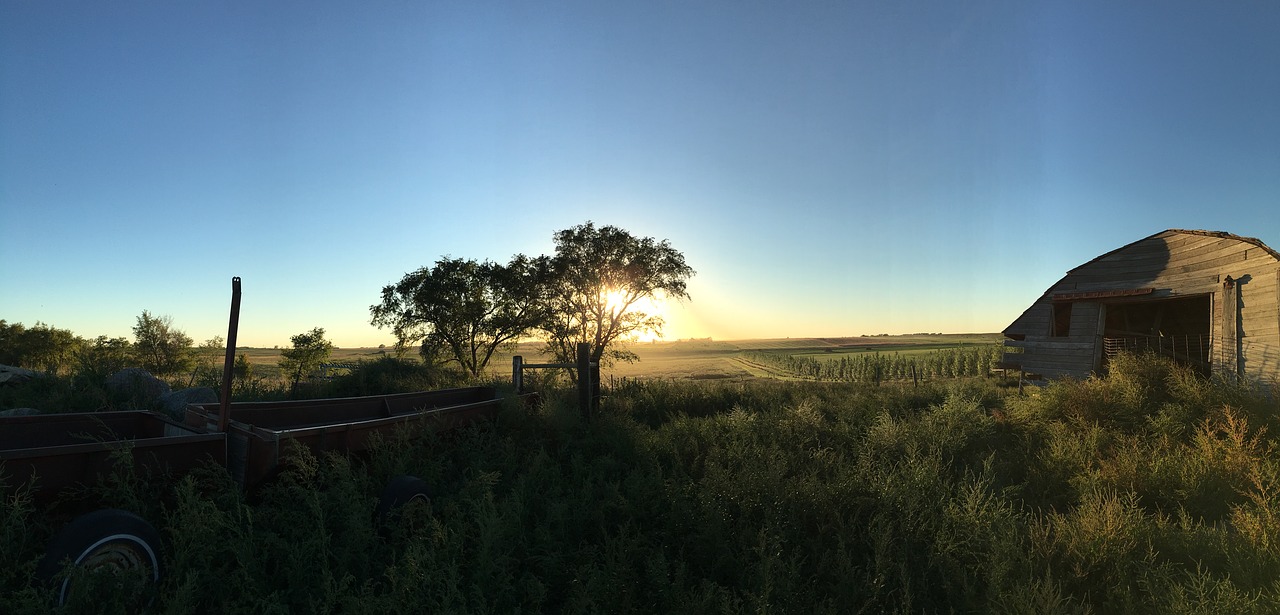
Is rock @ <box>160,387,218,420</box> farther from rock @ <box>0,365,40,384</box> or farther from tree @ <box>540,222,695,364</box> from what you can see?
tree @ <box>540,222,695,364</box>

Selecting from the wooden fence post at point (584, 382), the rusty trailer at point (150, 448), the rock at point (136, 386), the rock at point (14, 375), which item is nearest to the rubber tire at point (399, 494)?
the rusty trailer at point (150, 448)

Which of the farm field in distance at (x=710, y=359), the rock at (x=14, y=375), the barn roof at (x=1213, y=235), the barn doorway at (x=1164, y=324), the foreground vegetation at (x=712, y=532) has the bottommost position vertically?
the farm field in distance at (x=710, y=359)

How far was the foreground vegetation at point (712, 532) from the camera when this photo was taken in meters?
4.53

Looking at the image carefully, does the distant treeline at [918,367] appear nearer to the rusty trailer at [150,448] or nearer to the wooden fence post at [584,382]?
the wooden fence post at [584,382]

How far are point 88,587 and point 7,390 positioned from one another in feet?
46.4

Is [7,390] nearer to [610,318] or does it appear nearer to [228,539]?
[228,539]

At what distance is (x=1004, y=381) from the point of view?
81.2ft

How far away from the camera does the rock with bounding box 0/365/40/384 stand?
14.2 metres

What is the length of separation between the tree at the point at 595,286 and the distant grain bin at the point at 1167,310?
64.2 ft

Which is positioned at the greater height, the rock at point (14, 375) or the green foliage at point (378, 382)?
the rock at point (14, 375)

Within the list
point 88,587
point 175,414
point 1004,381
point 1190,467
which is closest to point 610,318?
point 1004,381

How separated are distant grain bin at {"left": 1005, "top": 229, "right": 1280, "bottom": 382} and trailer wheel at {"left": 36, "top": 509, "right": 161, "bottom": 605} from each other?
19.8 m

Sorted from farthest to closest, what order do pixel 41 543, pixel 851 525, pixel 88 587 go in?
1. pixel 851 525
2. pixel 41 543
3. pixel 88 587

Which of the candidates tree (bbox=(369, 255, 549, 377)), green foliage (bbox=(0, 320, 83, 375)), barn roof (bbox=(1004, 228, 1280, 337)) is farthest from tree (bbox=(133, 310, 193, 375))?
barn roof (bbox=(1004, 228, 1280, 337))
